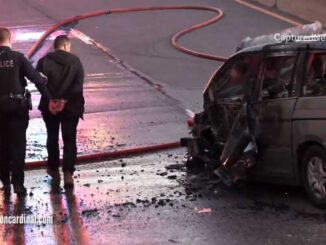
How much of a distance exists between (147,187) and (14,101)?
1.83 metres

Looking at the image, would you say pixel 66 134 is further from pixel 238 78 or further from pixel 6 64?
pixel 238 78

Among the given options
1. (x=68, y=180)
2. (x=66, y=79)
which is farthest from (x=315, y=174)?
(x=66, y=79)

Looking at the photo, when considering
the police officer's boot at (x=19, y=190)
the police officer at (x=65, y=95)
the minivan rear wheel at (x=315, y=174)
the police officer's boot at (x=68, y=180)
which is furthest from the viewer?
the police officer's boot at (x=68, y=180)

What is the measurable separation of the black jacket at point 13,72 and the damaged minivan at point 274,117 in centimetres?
224

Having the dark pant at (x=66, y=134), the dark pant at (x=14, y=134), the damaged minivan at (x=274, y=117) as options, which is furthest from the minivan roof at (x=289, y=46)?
the dark pant at (x=14, y=134)

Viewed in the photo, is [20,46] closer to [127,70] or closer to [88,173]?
[127,70]

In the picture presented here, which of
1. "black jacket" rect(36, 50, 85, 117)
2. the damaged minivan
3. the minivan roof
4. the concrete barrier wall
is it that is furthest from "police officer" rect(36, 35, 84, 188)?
the concrete barrier wall

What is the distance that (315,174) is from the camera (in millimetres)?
6566

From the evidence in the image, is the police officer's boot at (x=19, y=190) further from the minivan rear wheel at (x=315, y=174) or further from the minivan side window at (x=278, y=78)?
the minivan rear wheel at (x=315, y=174)

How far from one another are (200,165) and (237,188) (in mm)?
1050

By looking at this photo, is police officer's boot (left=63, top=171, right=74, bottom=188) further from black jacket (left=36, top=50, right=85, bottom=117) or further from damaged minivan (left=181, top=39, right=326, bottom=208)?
damaged minivan (left=181, top=39, right=326, bottom=208)

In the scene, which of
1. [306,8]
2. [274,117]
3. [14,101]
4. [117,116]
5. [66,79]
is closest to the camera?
[274,117]

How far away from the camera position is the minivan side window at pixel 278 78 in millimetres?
6945

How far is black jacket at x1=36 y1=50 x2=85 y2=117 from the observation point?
305 inches
